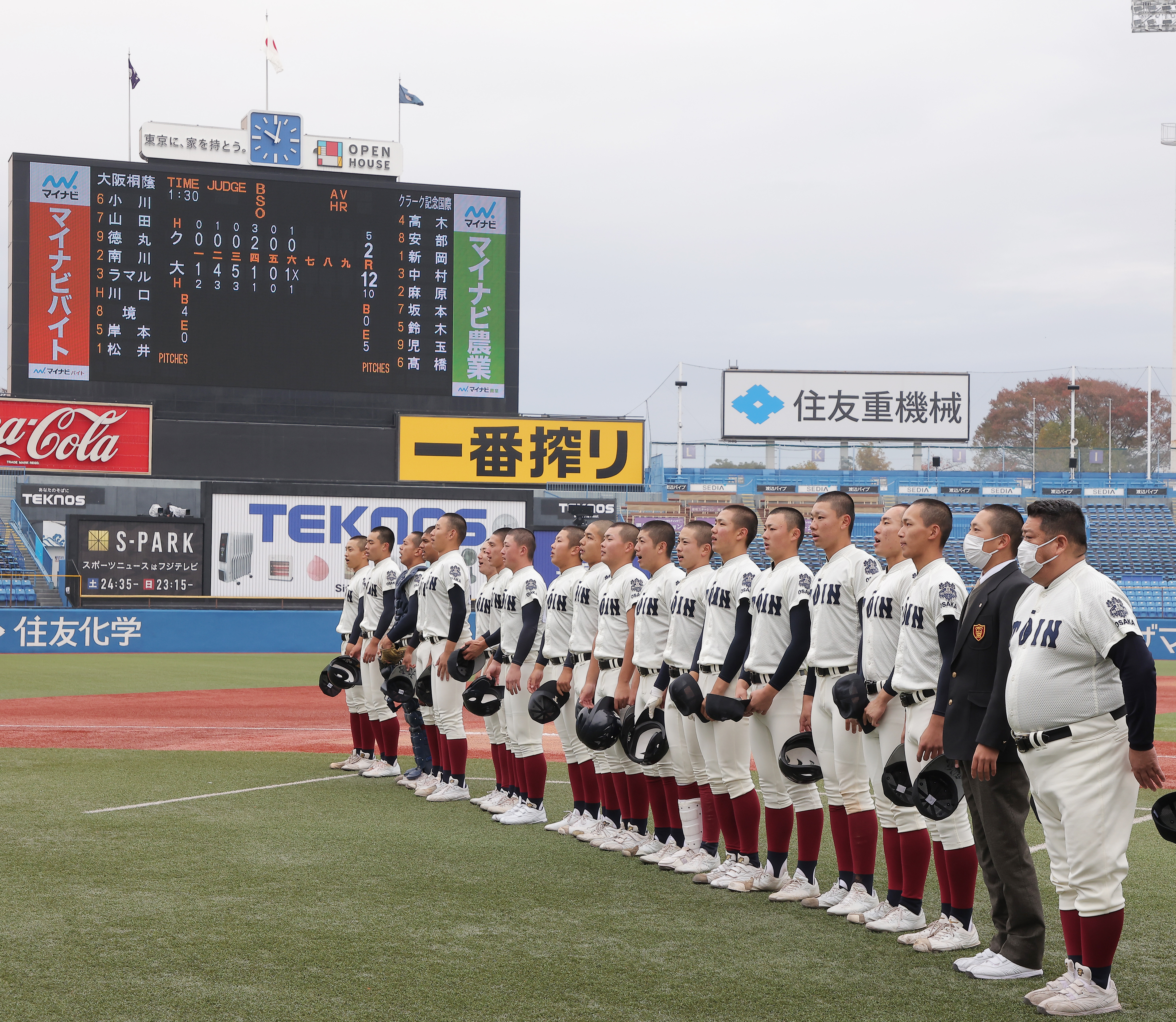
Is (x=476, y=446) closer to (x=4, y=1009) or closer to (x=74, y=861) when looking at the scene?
(x=74, y=861)

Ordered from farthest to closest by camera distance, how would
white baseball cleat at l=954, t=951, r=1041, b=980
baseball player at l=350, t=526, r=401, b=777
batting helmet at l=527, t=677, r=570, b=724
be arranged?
baseball player at l=350, t=526, r=401, b=777
batting helmet at l=527, t=677, r=570, b=724
white baseball cleat at l=954, t=951, r=1041, b=980

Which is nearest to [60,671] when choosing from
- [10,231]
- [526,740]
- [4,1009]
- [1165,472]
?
[10,231]

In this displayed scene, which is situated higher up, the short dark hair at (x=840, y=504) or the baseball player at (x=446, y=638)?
the short dark hair at (x=840, y=504)

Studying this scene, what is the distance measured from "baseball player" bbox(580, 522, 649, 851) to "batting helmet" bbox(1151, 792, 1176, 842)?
3633mm

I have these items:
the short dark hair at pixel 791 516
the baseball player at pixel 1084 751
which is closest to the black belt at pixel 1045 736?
the baseball player at pixel 1084 751

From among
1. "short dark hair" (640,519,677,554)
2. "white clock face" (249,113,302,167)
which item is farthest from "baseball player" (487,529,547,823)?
"white clock face" (249,113,302,167)

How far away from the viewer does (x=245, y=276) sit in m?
24.5

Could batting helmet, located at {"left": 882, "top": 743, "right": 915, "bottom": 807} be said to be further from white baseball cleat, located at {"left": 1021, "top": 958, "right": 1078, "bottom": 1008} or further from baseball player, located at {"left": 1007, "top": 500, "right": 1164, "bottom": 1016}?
white baseball cleat, located at {"left": 1021, "top": 958, "right": 1078, "bottom": 1008}

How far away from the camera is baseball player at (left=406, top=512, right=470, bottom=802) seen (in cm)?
955

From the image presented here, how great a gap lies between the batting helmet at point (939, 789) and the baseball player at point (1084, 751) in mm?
584

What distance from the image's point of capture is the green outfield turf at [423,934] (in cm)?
472

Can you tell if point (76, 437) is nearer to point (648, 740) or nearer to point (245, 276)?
point (245, 276)

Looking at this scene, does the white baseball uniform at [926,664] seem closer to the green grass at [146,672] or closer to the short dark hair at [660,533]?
the short dark hair at [660,533]

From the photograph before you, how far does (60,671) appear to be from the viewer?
67.7 feet
